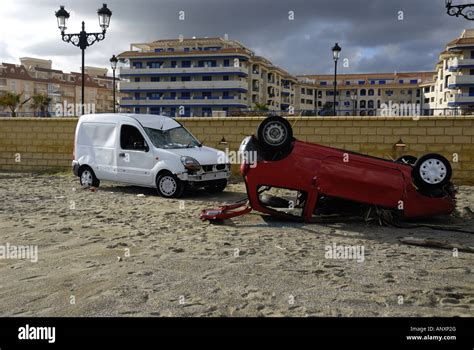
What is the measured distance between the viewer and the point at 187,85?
86.5 m

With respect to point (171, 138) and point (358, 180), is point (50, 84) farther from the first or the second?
point (358, 180)

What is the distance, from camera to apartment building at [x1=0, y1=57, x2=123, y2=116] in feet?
319

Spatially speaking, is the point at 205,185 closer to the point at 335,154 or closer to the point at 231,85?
the point at 335,154

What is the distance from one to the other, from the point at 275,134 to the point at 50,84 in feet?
358

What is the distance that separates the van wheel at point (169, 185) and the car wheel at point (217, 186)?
3.51 ft

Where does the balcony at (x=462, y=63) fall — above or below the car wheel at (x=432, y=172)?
above

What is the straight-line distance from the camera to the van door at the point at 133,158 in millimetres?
11438

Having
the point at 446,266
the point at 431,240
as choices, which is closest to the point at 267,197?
the point at 431,240

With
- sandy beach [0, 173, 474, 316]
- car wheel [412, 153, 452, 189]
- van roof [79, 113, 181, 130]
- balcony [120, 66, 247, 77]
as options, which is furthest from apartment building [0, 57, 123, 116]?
car wheel [412, 153, 452, 189]

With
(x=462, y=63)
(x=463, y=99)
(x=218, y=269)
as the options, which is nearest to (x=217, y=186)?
(x=218, y=269)

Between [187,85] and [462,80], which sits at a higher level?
[187,85]

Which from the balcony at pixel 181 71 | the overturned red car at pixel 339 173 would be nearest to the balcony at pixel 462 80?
the balcony at pixel 181 71

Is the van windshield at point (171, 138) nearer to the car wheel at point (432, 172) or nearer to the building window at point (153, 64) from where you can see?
the car wheel at point (432, 172)

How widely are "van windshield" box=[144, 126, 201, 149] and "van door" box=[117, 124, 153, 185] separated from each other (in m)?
0.25
